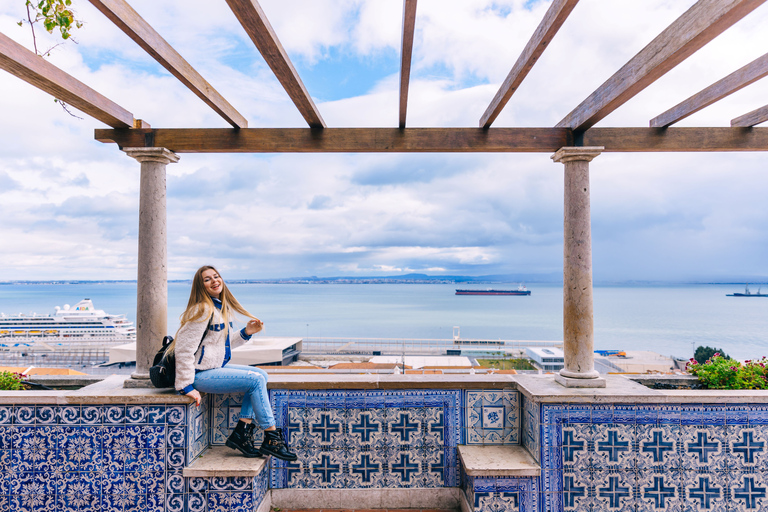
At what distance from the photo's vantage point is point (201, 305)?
8.83ft

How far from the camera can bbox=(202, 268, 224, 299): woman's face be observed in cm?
276

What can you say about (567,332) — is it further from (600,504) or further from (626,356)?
(626,356)

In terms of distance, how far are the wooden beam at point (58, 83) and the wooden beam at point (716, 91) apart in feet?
13.0

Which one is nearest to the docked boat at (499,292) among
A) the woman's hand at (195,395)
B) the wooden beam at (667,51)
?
the wooden beam at (667,51)

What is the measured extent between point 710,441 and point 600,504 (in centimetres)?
83

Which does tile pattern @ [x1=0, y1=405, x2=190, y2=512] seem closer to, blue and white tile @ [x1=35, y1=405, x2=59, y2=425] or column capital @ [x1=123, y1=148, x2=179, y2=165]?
blue and white tile @ [x1=35, y1=405, x2=59, y2=425]

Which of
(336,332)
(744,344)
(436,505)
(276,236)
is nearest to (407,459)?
(436,505)

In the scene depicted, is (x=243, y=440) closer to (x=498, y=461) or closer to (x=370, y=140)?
(x=498, y=461)

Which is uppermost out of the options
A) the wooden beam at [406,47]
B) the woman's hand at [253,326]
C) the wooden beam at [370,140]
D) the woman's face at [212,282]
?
the wooden beam at [406,47]

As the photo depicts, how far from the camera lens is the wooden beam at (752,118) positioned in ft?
9.99

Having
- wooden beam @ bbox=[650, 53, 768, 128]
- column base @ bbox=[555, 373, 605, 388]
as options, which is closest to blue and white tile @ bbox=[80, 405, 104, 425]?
column base @ bbox=[555, 373, 605, 388]

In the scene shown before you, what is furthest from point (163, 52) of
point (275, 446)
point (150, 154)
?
point (275, 446)

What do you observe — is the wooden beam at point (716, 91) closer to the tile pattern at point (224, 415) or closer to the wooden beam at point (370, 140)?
the wooden beam at point (370, 140)

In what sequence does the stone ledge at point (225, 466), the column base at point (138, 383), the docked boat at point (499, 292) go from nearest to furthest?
1. the stone ledge at point (225, 466)
2. the column base at point (138, 383)
3. the docked boat at point (499, 292)
